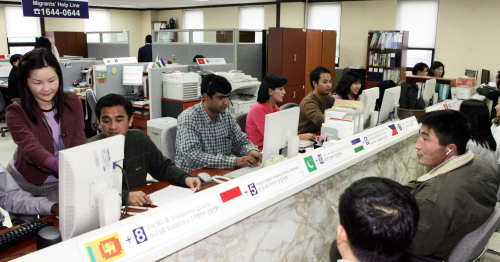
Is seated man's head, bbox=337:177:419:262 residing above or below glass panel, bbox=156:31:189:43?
below

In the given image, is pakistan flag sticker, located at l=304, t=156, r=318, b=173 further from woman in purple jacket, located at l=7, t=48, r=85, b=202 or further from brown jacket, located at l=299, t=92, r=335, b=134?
brown jacket, located at l=299, t=92, r=335, b=134

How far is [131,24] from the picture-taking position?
474 inches

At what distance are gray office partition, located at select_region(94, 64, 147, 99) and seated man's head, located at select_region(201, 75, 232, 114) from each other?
305 centimetres

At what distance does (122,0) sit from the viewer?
9234 millimetres

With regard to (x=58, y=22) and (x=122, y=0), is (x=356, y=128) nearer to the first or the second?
(x=122, y=0)

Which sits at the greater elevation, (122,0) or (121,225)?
(122,0)

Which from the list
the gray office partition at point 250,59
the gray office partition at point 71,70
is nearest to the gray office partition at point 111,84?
the gray office partition at point 71,70

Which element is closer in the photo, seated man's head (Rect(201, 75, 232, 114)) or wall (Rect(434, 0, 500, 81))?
seated man's head (Rect(201, 75, 232, 114))

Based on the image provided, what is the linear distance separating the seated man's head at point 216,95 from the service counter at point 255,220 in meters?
0.86

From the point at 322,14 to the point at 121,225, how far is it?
339 inches

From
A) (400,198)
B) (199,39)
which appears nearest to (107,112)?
(400,198)

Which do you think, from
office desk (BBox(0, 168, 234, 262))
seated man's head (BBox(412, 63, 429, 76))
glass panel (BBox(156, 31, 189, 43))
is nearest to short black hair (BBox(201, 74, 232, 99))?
office desk (BBox(0, 168, 234, 262))

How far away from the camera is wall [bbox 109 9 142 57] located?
38.2ft

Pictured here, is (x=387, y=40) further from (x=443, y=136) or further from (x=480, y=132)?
(x=443, y=136)
